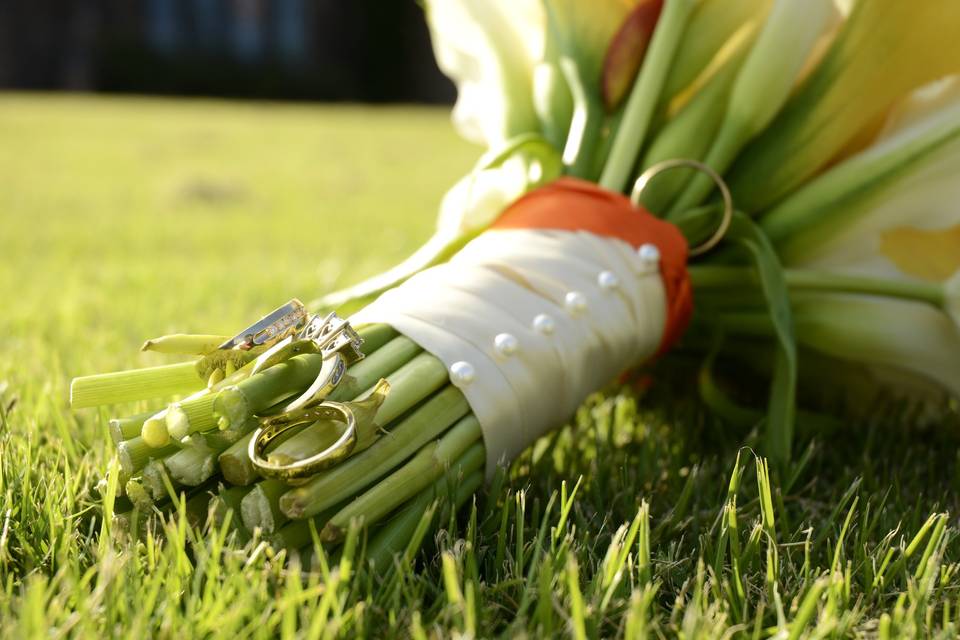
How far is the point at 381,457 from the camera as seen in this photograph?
1.03m

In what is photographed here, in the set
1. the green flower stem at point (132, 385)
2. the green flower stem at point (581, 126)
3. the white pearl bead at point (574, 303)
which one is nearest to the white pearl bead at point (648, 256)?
the white pearl bead at point (574, 303)

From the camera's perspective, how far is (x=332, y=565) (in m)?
0.98

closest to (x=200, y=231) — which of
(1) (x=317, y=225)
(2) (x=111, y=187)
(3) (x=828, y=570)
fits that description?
(1) (x=317, y=225)

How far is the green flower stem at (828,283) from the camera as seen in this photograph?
1.39 meters

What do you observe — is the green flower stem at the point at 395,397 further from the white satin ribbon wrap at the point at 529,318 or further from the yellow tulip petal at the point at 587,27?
the yellow tulip petal at the point at 587,27

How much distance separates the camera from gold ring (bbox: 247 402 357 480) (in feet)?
3.06

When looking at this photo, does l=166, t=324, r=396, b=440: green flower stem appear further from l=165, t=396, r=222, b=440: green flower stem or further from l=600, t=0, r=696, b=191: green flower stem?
l=600, t=0, r=696, b=191: green flower stem

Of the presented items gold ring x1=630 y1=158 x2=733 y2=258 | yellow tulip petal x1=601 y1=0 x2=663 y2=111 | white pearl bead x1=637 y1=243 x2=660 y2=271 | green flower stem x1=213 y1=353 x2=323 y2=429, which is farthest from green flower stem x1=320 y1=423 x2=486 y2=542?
yellow tulip petal x1=601 y1=0 x2=663 y2=111

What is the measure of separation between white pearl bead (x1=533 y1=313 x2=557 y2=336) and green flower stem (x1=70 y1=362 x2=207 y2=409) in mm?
389

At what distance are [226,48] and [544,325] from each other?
769 inches

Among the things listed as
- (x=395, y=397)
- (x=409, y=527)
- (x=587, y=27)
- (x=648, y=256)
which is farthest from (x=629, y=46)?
(x=409, y=527)

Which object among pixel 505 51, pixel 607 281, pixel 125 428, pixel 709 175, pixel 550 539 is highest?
pixel 505 51

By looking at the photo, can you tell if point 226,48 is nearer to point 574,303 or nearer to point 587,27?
point 587,27

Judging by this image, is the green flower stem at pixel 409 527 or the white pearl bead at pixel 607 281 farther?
the white pearl bead at pixel 607 281
